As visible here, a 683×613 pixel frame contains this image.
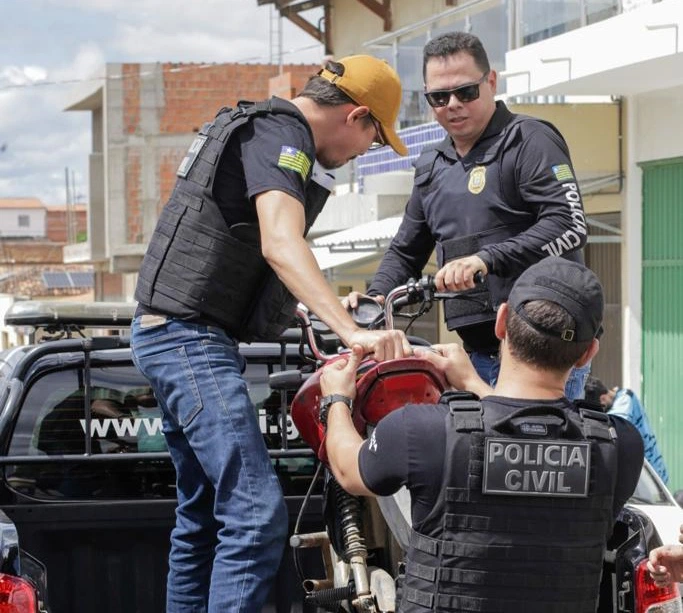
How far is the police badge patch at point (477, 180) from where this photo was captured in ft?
14.4

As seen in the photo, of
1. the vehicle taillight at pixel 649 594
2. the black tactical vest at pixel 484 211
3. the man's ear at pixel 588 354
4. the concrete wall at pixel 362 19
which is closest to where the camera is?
the man's ear at pixel 588 354

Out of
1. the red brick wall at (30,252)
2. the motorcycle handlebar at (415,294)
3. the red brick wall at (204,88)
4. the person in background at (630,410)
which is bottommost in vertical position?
the person in background at (630,410)

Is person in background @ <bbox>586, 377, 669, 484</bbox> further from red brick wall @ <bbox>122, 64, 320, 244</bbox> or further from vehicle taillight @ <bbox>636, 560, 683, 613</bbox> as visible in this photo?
red brick wall @ <bbox>122, 64, 320, 244</bbox>

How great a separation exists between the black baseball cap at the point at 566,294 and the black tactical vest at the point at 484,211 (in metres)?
1.20

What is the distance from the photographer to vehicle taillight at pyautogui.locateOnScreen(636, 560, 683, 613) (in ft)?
11.4

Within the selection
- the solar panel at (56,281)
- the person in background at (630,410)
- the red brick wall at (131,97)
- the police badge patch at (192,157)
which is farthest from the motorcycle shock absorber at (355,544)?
the solar panel at (56,281)

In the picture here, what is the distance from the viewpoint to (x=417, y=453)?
117 inches

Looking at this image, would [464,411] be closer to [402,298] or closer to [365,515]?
[365,515]

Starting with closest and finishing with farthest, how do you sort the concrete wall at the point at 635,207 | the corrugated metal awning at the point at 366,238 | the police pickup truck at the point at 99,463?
the police pickup truck at the point at 99,463 → the concrete wall at the point at 635,207 → the corrugated metal awning at the point at 366,238

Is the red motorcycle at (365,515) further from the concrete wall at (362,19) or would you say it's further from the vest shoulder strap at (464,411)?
the concrete wall at (362,19)

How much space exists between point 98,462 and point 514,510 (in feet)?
7.29

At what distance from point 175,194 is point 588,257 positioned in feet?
36.7

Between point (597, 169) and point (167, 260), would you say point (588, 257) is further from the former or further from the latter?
point (167, 260)

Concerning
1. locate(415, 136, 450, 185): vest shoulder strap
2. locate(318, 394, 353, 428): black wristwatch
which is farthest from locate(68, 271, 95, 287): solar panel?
locate(318, 394, 353, 428): black wristwatch
